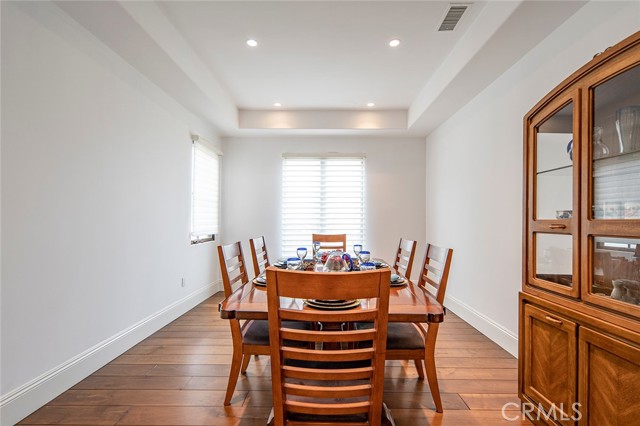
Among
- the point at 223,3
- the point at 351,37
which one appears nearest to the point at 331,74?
the point at 351,37

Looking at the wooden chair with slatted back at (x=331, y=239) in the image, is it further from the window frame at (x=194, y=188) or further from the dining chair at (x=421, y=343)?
the dining chair at (x=421, y=343)

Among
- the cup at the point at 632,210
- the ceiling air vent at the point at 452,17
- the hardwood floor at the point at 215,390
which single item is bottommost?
the hardwood floor at the point at 215,390

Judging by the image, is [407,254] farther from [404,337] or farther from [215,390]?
[215,390]

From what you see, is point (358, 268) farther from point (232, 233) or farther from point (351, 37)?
point (232, 233)

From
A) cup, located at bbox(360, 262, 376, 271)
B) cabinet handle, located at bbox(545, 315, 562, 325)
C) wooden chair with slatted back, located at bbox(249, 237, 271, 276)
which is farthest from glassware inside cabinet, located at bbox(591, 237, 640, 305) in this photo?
wooden chair with slatted back, located at bbox(249, 237, 271, 276)

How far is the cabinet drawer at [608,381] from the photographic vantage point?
1.21m

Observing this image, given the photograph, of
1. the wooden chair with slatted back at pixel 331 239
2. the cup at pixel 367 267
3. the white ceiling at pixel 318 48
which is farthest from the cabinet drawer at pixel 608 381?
the wooden chair with slatted back at pixel 331 239

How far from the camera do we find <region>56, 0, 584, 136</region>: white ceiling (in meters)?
2.15

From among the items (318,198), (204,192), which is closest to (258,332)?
(204,192)

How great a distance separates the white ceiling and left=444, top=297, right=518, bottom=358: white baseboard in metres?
2.27

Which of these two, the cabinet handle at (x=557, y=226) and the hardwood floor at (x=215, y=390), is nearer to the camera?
the cabinet handle at (x=557, y=226)

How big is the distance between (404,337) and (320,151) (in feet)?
11.7

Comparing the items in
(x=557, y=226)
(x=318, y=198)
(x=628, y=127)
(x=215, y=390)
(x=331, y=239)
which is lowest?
(x=215, y=390)

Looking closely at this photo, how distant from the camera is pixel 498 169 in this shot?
2.99 m
